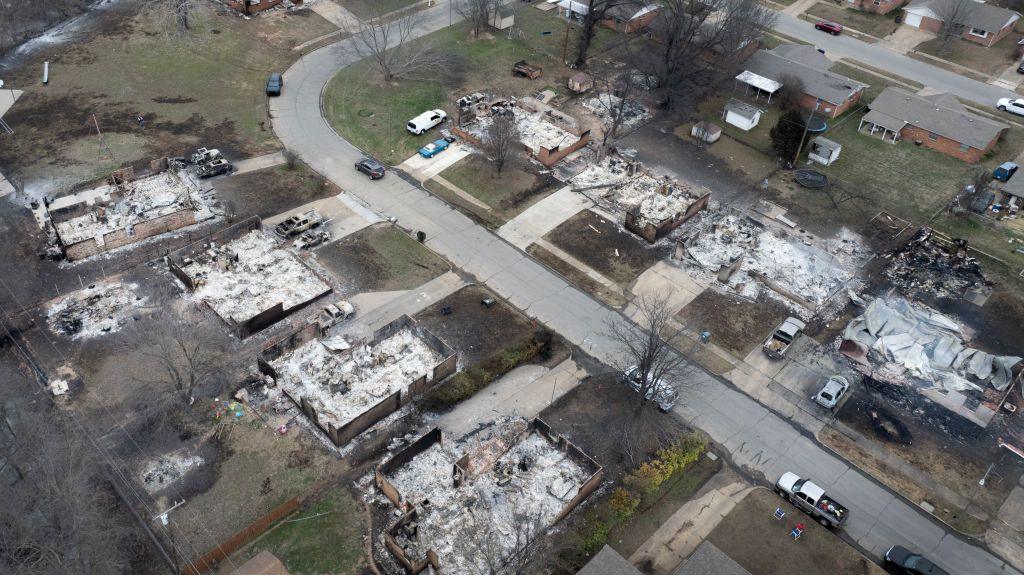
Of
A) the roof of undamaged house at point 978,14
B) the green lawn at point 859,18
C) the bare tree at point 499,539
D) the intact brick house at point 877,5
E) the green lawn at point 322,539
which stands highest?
the roof of undamaged house at point 978,14

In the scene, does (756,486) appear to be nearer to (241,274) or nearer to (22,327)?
(241,274)

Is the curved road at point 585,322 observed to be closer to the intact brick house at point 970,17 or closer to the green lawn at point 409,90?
the green lawn at point 409,90

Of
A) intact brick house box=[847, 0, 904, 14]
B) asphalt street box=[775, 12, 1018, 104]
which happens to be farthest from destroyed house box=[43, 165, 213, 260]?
intact brick house box=[847, 0, 904, 14]

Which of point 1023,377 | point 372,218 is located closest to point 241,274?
point 372,218

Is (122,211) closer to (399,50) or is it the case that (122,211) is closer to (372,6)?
(399,50)

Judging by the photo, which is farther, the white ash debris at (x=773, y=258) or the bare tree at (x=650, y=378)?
the white ash debris at (x=773, y=258)

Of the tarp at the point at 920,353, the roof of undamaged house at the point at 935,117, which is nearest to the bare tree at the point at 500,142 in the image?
the tarp at the point at 920,353
